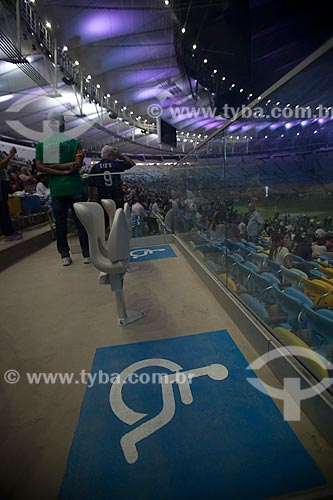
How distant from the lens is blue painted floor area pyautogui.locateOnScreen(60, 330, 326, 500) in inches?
31.2

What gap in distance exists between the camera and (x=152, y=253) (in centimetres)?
376

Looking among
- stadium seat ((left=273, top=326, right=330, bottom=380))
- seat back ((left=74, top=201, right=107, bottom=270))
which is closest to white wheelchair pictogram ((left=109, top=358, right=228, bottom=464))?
stadium seat ((left=273, top=326, right=330, bottom=380))

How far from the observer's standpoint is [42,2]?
7.52 meters

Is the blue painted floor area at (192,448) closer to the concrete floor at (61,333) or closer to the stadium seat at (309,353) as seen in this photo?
the concrete floor at (61,333)

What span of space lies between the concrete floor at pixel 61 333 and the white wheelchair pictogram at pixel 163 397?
177 mm

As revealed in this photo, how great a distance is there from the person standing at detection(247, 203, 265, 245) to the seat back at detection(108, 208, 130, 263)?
3.90 ft

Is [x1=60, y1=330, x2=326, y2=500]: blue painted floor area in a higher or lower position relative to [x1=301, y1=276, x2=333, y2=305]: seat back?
lower

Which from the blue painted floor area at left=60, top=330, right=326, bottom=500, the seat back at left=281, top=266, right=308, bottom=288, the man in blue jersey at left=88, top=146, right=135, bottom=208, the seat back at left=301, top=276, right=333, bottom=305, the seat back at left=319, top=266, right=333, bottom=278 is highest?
the man in blue jersey at left=88, top=146, right=135, bottom=208

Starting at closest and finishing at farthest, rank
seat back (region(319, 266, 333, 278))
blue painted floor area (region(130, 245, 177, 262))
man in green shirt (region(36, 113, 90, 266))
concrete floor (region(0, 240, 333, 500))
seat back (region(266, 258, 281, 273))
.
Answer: concrete floor (region(0, 240, 333, 500))
seat back (region(266, 258, 281, 273))
seat back (region(319, 266, 333, 278))
man in green shirt (region(36, 113, 90, 266))
blue painted floor area (region(130, 245, 177, 262))

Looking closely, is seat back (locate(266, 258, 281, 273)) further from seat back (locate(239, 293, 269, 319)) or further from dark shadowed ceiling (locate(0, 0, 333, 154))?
dark shadowed ceiling (locate(0, 0, 333, 154))

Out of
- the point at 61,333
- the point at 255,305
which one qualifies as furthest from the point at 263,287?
the point at 61,333

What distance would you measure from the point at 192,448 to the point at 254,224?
1841 mm

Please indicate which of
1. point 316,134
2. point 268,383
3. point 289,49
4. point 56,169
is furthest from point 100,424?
point 289,49

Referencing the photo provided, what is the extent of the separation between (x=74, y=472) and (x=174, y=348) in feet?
2.38
